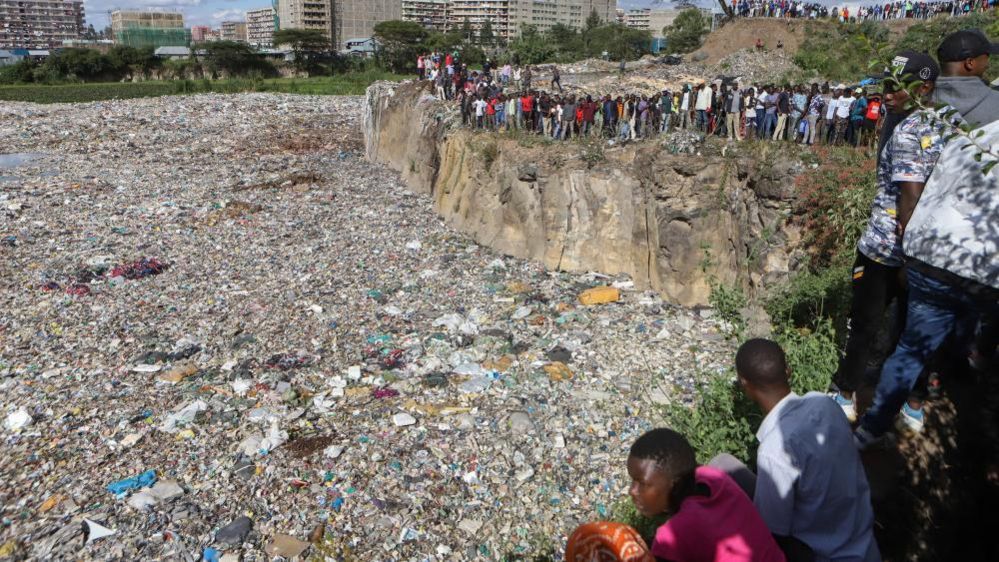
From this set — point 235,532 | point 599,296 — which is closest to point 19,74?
point 599,296

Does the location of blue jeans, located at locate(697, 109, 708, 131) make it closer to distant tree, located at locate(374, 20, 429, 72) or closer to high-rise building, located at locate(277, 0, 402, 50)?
distant tree, located at locate(374, 20, 429, 72)

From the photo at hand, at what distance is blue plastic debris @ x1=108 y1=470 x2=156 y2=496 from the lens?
500 centimetres

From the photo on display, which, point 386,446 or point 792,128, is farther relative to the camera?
point 792,128

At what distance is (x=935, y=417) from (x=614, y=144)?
7.33 metres

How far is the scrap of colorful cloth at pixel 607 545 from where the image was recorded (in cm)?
185

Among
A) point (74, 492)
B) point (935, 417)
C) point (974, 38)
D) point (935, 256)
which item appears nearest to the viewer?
point (935, 256)

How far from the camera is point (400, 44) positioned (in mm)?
52531

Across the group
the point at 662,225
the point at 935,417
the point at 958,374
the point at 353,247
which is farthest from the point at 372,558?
the point at 353,247

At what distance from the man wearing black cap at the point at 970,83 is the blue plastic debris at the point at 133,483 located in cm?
589

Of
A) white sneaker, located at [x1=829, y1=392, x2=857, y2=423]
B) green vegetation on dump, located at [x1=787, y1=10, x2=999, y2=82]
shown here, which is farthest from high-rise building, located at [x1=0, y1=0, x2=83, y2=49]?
white sneaker, located at [x1=829, y1=392, x2=857, y2=423]

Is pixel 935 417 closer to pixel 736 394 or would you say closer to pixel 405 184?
pixel 736 394

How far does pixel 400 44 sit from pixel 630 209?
1901 inches

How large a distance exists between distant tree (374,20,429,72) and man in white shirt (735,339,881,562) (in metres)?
48.8

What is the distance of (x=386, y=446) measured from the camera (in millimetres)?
5438
